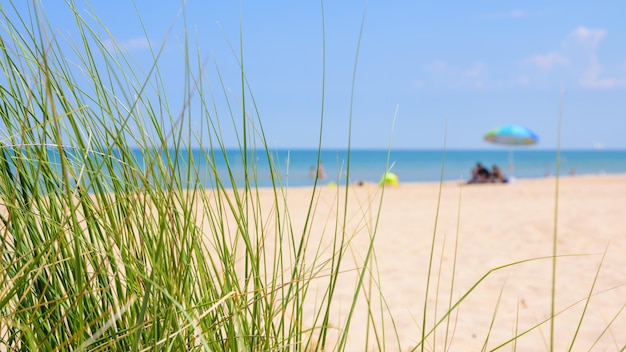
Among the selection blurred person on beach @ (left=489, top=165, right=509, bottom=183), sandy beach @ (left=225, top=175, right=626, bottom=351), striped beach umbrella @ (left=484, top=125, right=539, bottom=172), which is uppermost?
striped beach umbrella @ (left=484, top=125, right=539, bottom=172)

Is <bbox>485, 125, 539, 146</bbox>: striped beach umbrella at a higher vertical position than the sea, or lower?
higher

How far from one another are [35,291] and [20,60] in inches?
17.6

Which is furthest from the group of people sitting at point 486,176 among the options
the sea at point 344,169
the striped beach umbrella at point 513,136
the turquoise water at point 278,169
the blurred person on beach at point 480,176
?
the striped beach umbrella at point 513,136

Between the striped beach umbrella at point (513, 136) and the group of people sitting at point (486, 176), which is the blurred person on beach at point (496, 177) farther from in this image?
the striped beach umbrella at point (513, 136)

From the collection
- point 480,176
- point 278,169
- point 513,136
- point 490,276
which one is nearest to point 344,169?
point 513,136

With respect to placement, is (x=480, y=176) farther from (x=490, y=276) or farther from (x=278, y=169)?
(x=278, y=169)

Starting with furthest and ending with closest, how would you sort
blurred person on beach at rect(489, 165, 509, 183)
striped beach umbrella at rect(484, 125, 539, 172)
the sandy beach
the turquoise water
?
striped beach umbrella at rect(484, 125, 539, 172) → blurred person on beach at rect(489, 165, 509, 183) → the sandy beach → the turquoise water

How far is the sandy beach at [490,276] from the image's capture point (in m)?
2.81

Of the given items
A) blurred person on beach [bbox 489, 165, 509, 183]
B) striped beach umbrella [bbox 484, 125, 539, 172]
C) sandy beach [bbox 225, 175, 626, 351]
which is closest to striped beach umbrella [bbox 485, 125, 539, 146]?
striped beach umbrella [bbox 484, 125, 539, 172]

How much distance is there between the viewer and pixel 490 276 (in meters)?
4.24

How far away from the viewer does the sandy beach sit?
111 inches

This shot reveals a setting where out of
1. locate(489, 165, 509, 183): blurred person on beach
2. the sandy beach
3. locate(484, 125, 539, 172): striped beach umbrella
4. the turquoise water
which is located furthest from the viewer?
locate(484, 125, 539, 172): striped beach umbrella

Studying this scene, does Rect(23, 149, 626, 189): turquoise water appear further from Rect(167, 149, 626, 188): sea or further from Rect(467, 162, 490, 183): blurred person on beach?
Rect(467, 162, 490, 183): blurred person on beach

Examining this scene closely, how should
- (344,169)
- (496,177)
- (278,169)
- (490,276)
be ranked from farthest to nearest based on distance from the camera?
(344,169) → (496,177) → (490,276) → (278,169)
